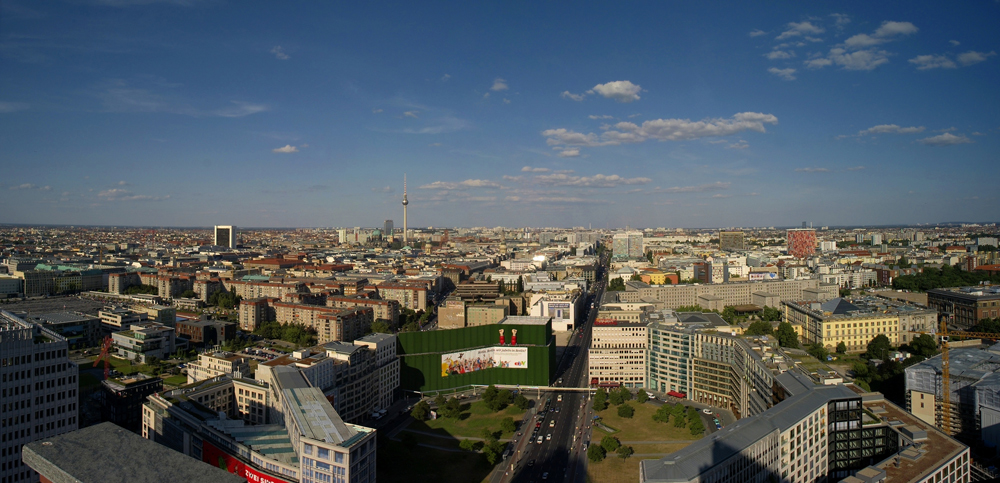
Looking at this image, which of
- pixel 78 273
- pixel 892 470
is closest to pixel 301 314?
pixel 78 273

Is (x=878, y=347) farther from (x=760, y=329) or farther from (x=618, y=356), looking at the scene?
(x=618, y=356)

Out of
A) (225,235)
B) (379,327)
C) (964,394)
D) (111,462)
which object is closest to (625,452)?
(964,394)

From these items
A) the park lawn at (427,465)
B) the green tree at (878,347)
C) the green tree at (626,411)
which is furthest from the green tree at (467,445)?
the green tree at (878,347)

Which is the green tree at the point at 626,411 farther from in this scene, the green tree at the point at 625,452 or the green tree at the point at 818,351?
the green tree at the point at 818,351

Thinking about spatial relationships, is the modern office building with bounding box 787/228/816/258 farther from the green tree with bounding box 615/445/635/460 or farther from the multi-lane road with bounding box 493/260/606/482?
the green tree with bounding box 615/445/635/460

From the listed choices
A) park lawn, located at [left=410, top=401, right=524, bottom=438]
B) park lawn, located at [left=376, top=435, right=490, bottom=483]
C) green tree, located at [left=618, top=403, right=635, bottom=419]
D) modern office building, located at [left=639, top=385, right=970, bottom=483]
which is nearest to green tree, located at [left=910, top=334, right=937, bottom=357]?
modern office building, located at [left=639, top=385, right=970, bottom=483]
